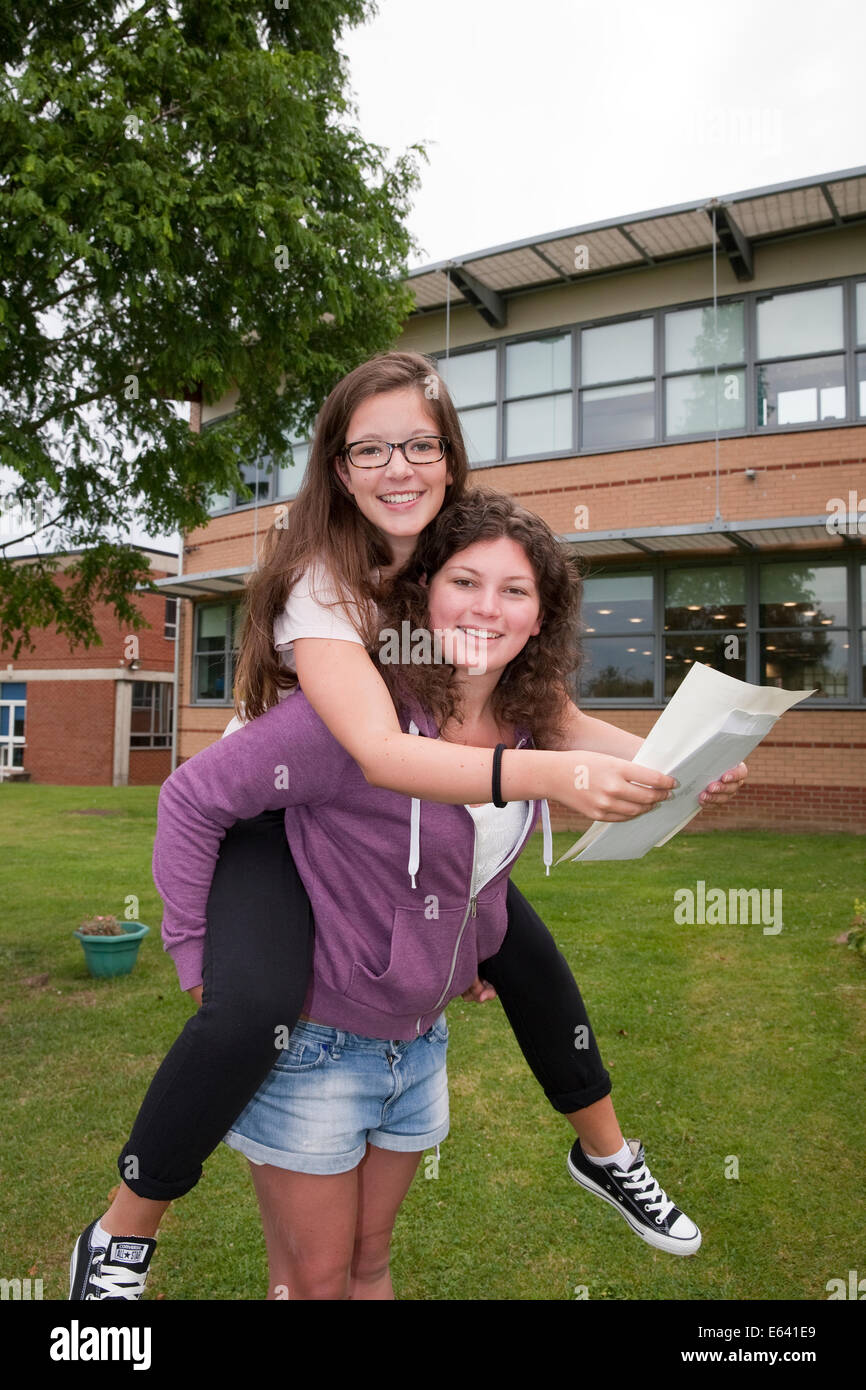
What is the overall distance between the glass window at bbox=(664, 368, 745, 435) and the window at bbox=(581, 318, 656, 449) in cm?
30

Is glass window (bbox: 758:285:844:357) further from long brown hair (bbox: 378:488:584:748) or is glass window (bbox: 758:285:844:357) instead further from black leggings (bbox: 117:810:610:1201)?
black leggings (bbox: 117:810:610:1201)

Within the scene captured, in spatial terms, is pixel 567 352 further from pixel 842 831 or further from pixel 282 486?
pixel 842 831

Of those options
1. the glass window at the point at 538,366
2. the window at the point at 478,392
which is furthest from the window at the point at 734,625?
the glass window at the point at 538,366

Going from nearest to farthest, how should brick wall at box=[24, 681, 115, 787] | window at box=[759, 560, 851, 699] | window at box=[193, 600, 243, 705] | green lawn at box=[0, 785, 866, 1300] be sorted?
1. green lawn at box=[0, 785, 866, 1300]
2. window at box=[759, 560, 851, 699]
3. window at box=[193, 600, 243, 705]
4. brick wall at box=[24, 681, 115, 787]

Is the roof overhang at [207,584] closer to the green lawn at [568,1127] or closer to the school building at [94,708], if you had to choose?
the school building at [94,708]

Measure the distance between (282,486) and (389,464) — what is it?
16756 mm

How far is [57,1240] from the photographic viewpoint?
3.61m

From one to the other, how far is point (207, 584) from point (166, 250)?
544 inches

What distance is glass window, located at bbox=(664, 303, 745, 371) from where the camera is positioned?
14.0 m

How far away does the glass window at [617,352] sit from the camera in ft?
48.1

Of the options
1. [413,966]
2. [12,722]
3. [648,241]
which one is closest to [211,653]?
[648,241]

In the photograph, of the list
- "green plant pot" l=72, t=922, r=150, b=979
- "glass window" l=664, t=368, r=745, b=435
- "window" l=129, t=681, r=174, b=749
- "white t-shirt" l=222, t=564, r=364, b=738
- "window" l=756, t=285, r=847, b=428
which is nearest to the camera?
"white t-shirt" l=222, t=564, r=364, b=738

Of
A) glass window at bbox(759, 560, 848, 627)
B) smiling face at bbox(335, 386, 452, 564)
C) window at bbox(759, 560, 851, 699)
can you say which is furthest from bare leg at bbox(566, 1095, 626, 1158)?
glass window at bbox(759, 560, 848, 627)

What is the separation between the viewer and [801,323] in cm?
1364
